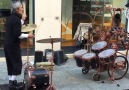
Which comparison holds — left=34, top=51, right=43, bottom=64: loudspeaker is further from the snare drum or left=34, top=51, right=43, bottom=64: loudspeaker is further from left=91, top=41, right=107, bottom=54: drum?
left=91, top=41, right=107, bottom=54: drum

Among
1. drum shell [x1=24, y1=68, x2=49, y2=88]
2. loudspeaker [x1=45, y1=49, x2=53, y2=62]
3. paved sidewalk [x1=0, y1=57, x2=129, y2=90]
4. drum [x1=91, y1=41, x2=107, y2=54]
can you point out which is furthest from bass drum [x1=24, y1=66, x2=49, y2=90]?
loudspeaker [x1=45, y1=49, x2=53, y2=62]

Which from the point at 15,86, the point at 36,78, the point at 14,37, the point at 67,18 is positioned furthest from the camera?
the point at 67,18

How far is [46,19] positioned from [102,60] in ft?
8.48

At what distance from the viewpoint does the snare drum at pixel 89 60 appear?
6605 mm

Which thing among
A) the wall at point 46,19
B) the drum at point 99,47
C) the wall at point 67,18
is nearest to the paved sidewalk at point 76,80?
the drum at point 99,47

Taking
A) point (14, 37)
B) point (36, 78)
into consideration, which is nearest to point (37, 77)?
point (36, 78)

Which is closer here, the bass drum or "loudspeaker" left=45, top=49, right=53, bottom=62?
the bass drum

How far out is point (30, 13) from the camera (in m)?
8.61

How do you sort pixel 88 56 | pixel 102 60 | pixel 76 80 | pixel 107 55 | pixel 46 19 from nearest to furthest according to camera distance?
pixel 107 55, pixel 102 60, pixel 88 56, pixel 76 80, pixel 46 19

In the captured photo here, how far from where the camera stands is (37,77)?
573cm

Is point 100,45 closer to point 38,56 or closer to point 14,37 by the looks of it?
point 38,56

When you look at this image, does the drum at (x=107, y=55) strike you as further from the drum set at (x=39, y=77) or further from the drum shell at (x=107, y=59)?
the drum set at (x=39, y=77)

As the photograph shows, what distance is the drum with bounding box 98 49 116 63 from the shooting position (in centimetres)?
643

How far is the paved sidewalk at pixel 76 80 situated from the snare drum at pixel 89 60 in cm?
40
